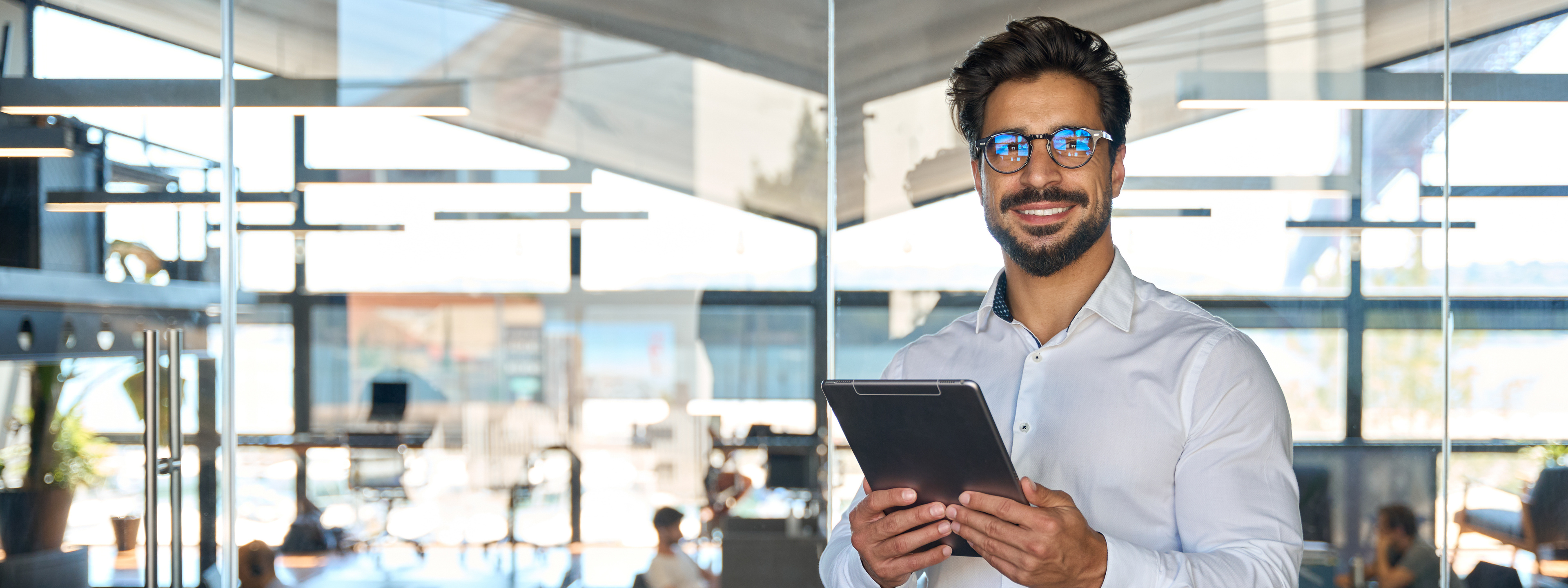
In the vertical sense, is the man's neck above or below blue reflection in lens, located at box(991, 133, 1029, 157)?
below

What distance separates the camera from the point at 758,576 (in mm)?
3336

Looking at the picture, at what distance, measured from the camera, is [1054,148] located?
1468mm

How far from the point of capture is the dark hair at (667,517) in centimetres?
337

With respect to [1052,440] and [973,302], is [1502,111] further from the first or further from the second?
[1052,440]

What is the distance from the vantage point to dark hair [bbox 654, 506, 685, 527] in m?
3.37

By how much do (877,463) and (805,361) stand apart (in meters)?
2.00

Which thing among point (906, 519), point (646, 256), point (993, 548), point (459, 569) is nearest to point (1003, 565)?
point (993, 548)

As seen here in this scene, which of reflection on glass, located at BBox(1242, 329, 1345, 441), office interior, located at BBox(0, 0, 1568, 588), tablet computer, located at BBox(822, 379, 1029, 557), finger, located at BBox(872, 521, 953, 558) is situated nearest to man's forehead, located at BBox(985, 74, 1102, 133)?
tablet computer, located at BBox(822, 379, 1029, 557)

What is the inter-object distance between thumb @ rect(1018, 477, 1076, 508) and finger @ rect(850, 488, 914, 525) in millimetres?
145

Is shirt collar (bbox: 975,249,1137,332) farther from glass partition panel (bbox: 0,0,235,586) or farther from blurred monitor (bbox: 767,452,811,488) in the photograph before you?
glass partition panel (bbox: 0,0,235,586)

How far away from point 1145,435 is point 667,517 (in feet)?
7.25

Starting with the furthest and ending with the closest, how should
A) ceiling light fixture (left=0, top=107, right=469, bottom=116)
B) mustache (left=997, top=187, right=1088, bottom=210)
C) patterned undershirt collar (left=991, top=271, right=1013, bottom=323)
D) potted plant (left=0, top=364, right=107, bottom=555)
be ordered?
potted plant (left=0, top=364, right=107, bottom=555) < ceiling light fixture (left=0, top=107, right=469, bottom=116) < patterned undershirt collar (left=991, top=271, right=1013, bottom=323) < mustache (left=997, top=187, right=1088, bottom=210)

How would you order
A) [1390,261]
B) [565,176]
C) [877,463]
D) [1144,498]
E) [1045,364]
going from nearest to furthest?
[877,463]
[1144,498]
[1045,364]
[1390,261]
[565,176]

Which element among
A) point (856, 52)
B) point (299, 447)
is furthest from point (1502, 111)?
point (299, 447)
